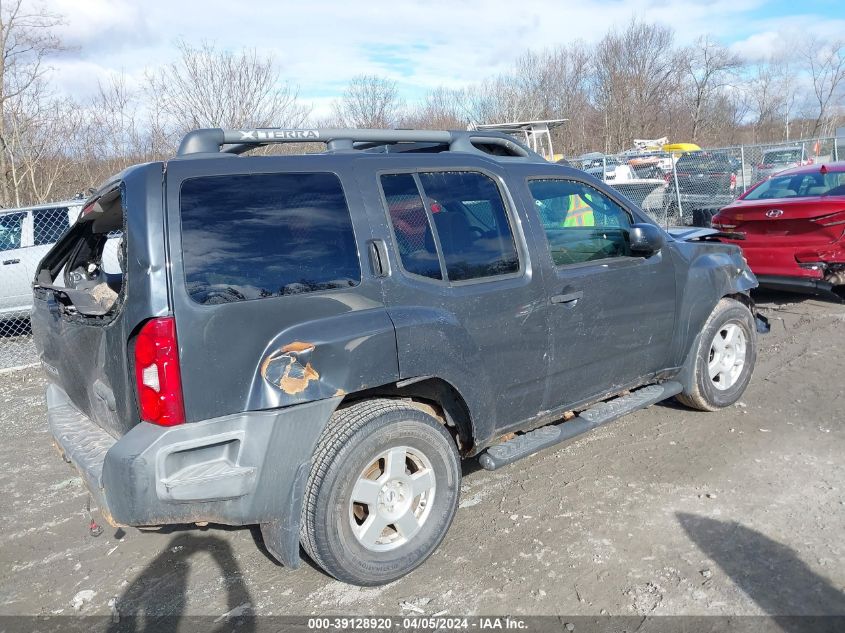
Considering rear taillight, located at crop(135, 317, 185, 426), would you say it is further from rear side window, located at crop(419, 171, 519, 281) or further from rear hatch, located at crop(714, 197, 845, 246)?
rear hatch, located at crop(714, 197, 845, 246)

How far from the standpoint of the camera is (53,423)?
327cm

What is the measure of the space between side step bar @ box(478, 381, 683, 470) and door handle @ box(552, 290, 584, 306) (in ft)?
2.41

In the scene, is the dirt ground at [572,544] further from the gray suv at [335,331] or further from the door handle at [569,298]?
the door handle at [569,298]

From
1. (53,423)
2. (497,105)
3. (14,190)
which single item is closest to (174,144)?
(14,190)

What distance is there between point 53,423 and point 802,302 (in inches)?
325

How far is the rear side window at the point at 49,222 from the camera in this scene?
9.08m

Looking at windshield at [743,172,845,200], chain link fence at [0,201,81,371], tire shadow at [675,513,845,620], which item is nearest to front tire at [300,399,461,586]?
tire shadow at [675,513,845,620]

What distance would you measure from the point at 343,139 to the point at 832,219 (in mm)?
6297

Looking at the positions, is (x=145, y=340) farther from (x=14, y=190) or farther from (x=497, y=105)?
(x=497, y=105)

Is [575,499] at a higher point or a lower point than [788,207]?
lower

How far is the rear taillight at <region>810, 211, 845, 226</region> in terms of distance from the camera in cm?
710

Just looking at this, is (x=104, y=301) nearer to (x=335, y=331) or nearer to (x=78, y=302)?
(x=78, y=302)

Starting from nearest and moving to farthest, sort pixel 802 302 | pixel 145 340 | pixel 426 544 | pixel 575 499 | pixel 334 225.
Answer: pixel 145 340 < pixel 334 225 < pixel 426 544 < pixel 575 499 < pixel 802 302

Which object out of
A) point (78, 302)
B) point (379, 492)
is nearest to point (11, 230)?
point (78, 302)
